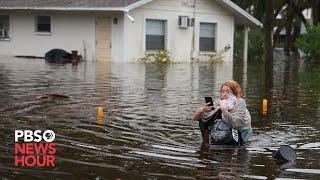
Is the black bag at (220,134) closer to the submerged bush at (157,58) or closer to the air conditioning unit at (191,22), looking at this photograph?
the submerged bush at (157,58)

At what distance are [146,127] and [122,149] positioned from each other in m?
1.97

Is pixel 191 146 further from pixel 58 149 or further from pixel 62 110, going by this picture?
pixel 62 110

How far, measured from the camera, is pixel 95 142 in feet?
28.1

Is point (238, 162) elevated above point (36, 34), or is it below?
below

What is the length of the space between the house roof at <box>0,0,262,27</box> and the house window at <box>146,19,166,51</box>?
5.25 ft

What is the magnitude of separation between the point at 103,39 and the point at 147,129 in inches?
836

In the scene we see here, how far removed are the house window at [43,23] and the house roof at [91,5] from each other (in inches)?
34.7

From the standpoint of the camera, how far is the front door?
30.5m

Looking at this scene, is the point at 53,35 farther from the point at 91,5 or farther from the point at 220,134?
the point at 220,134

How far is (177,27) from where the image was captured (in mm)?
32250

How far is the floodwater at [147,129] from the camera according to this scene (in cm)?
703

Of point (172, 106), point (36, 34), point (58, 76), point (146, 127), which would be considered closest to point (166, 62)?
point (36, 34)

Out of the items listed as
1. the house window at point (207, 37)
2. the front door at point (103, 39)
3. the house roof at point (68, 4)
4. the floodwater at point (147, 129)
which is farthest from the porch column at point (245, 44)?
the floodwater at point (147, 129)

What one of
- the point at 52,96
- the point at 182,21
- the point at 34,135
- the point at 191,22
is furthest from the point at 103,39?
the point at 34,135
